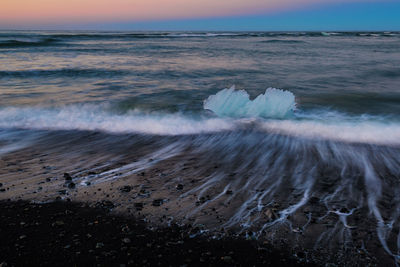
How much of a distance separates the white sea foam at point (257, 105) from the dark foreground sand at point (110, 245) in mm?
4309

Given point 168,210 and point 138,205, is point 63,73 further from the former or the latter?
point 168,210

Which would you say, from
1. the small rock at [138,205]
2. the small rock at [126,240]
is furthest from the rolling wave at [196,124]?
the small rock at [126,240]

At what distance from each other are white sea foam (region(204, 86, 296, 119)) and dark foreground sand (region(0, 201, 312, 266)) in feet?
14.1

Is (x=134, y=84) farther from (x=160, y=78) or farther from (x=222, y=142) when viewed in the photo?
(x=222, y=142)

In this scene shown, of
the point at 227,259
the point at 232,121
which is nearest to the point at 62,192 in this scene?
the point at 227,259

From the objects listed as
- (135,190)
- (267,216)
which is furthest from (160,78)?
(267,216)

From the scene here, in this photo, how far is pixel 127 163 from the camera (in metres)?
4.05

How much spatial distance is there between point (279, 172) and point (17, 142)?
4.37 metres

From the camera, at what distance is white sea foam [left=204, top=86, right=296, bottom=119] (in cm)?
639

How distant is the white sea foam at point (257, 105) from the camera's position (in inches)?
252

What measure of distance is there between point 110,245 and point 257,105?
4879mm

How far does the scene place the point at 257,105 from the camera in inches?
256

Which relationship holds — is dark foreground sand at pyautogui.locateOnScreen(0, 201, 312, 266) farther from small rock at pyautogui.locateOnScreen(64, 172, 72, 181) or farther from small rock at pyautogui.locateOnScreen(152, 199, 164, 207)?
small rock at pyautogui.locateOnScreen(64, 172, 72, 181)

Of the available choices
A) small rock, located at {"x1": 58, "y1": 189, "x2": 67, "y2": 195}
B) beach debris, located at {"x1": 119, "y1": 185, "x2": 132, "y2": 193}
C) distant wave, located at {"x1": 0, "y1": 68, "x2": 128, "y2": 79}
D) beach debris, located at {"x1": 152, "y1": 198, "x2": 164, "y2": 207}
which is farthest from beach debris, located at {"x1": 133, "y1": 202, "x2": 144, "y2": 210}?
distant wave, located at {"x1": 0, "y1": 68, "x2": 128, "y2": 79}
